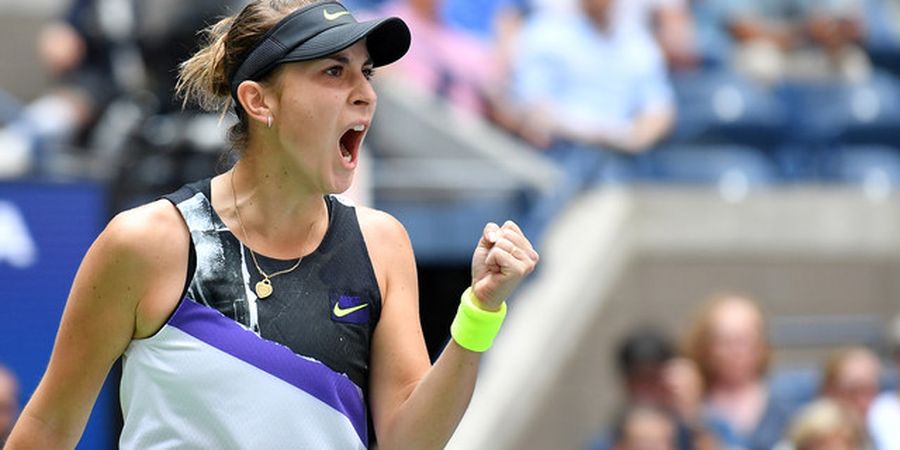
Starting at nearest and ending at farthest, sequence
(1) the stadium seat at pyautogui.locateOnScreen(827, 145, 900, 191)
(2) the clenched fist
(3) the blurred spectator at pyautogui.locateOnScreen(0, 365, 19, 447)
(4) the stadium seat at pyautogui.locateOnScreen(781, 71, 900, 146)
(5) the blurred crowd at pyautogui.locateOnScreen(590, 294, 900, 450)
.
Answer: (2) the clenched fist → (3) the blurred spectator at pyautogui.locateOnScreen(0, 365, 19, 447) → (5) the blurred crowd at pyautogui.locateOnScreen(590, 294, 900, 450) → (1) the stadium seat at pyautogui.locateOnScreen(827, 145, 900, 191) → (4) the stadium seat at pyautogui.locateOnScreen(781, 71, 900, 146)

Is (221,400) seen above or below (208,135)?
above

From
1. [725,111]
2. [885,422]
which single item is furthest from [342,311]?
[725,111]

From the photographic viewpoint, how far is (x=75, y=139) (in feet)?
20.2

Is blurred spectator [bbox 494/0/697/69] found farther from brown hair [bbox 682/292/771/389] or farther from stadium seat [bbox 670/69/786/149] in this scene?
brown hair [bbox 682/292/771/389]

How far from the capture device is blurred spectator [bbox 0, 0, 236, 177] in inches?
232

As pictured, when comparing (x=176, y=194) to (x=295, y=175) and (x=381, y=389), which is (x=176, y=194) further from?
(x=381, y=389)

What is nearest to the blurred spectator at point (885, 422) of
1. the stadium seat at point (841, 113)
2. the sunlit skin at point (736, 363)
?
the sunlit skin at point (736, 363)

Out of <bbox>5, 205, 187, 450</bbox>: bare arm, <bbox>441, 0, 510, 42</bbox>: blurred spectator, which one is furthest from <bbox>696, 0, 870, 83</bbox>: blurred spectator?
<bbox>5, 205, 187, 450</bbox>: bare arm

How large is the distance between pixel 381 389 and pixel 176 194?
50 cm

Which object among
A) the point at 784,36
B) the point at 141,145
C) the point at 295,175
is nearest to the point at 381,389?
the point at 295,175

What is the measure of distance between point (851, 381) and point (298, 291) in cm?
401

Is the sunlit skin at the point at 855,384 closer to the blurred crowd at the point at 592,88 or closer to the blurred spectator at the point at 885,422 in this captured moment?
the blurred spectator at the point at 885,422

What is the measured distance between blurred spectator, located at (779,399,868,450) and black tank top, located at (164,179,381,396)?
10.6ft

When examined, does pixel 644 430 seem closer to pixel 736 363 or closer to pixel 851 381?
pixel 736 363
